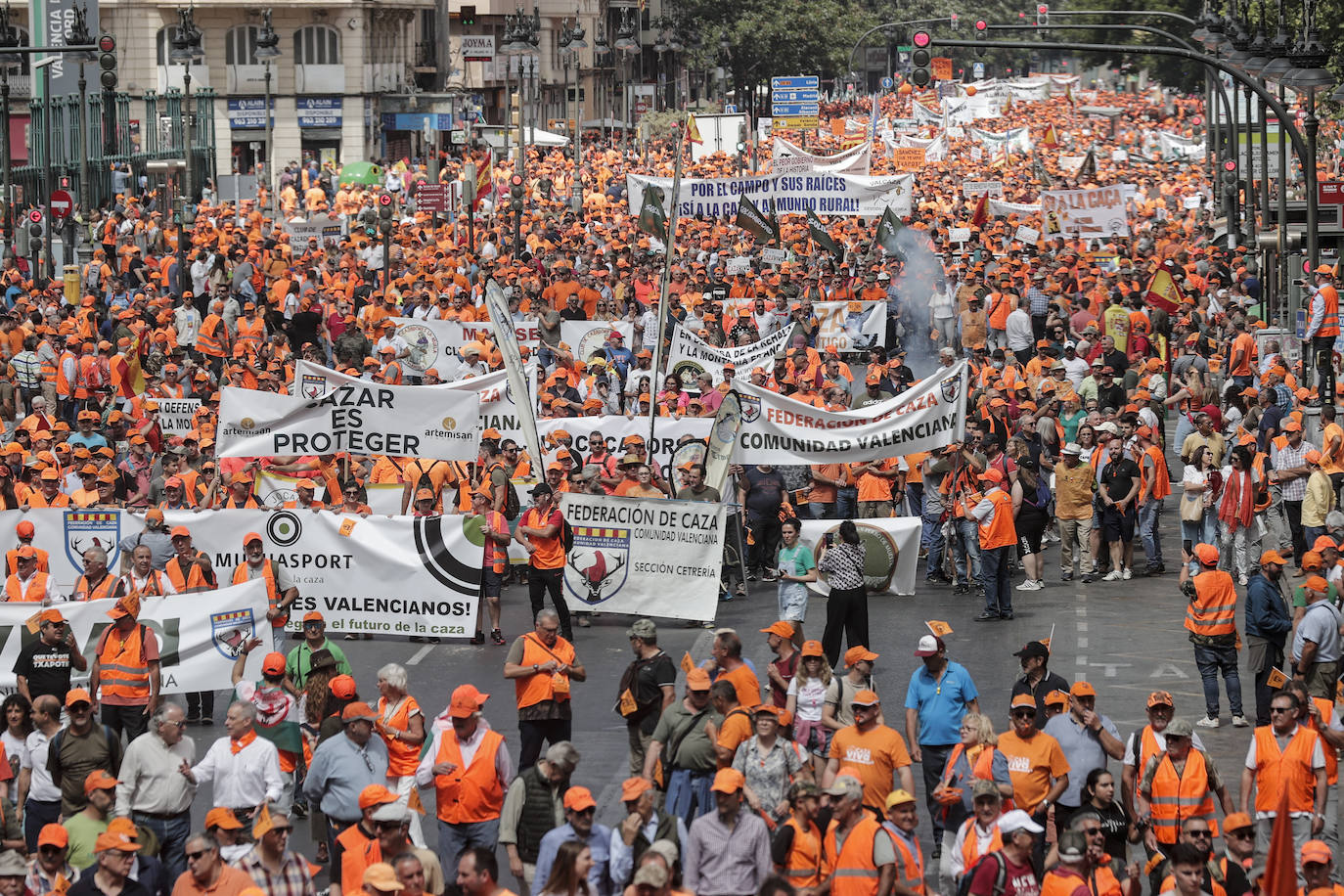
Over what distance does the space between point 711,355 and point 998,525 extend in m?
7.96

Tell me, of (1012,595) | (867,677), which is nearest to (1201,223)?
(1012,595)

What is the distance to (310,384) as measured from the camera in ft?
70.1

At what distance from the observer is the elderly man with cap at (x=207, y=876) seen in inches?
380

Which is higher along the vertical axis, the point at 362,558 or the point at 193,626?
the point at 193,626

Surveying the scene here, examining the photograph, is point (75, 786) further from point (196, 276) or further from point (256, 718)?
point (196, 276)

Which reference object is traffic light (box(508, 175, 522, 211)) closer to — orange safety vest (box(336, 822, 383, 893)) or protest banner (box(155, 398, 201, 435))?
protest banner (box(155, 398, 201, 435))

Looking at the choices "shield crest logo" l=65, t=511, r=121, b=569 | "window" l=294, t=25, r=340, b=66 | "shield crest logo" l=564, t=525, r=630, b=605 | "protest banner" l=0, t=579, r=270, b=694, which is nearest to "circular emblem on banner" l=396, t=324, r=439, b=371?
"shield crest logo" l=564, t=525, r=630, b=605

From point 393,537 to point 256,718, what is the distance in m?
5.14

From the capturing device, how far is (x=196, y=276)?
118ft

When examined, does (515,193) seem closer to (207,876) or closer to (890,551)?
(890,551)

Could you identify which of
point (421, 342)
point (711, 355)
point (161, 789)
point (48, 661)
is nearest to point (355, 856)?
point (161, 789)

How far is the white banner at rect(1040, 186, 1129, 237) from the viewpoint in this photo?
4094cm

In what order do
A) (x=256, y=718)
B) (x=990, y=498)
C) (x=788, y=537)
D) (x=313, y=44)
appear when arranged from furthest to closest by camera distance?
(x=313, y=44), (x=990, y=498), (x=788, y=537), (x=256, y=718)

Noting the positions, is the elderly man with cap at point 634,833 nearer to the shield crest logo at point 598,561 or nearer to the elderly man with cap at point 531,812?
the elderly man with cap at point 531,812
